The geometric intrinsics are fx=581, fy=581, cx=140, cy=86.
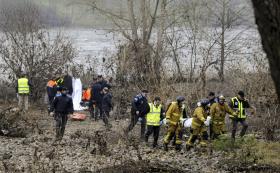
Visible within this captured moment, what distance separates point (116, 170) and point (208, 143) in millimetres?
4545

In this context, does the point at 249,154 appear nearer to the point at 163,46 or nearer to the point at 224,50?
the point at 163,46

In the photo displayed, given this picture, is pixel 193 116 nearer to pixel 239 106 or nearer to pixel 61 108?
pixel 239 106

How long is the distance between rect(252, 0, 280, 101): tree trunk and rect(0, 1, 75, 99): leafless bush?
836 inches

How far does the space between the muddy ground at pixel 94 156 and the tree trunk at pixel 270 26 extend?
6987 millimetres

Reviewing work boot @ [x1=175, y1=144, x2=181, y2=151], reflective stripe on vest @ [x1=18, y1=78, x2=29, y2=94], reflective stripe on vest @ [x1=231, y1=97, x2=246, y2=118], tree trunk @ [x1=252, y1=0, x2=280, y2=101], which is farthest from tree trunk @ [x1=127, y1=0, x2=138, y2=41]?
tree trunk @ [x1=252, y1=0, x2=280, y2=101]

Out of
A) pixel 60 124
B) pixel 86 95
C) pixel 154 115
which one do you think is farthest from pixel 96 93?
pixel 154 115

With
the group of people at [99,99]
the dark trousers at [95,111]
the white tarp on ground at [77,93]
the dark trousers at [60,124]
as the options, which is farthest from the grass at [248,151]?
the white tarp on ground at [77,93]

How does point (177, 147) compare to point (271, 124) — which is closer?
point (177, 147)

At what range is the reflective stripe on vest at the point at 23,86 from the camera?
22141mm

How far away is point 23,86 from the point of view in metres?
22.2

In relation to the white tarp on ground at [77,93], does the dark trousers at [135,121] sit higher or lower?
lower

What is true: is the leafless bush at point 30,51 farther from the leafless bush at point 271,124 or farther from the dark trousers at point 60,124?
the leafless bush at point 271,124

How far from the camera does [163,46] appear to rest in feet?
90.0

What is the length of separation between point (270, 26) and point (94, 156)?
393 inches
